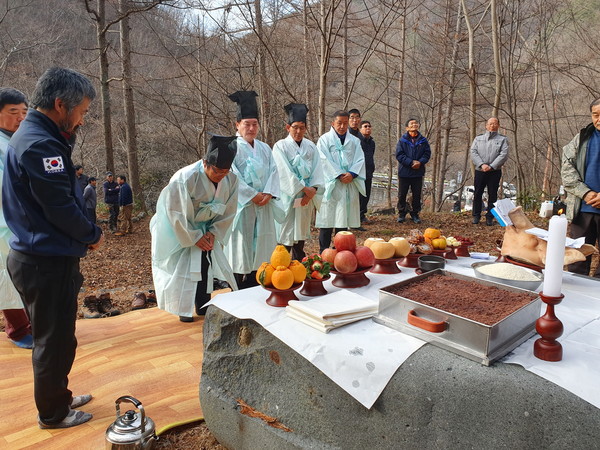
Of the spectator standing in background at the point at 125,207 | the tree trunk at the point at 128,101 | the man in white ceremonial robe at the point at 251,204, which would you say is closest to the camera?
Result: the man in white ceremonial robe at the point at 251,204

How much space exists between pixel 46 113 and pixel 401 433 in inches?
86.9

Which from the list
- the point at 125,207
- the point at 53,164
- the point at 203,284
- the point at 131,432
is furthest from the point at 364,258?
the point at 125,207

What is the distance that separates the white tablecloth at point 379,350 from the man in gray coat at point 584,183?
1955mm

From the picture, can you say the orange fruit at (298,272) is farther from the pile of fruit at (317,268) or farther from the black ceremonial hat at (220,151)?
the black ceremonial hat at (220,151)

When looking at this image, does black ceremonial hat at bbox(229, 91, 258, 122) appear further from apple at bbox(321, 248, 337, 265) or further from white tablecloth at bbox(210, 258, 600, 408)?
white tablecloth at bbox(210, 258, 600, 408)

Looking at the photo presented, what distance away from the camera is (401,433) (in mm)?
1525

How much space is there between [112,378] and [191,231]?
1.28 metres

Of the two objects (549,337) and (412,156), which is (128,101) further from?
(549,337)

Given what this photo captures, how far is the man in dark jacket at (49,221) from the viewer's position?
7.22ft

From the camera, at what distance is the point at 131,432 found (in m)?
2.11

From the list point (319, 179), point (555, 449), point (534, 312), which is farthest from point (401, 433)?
point (319, 179)

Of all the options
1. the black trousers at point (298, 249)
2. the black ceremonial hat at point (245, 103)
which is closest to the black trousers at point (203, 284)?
the black ceremonial hat at point (245, 103)

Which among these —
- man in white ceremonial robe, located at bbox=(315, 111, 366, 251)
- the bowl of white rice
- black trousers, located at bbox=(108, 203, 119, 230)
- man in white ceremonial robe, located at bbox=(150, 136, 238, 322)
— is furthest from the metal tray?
black trousers, located at bbox=(108, 203, 119, 230)

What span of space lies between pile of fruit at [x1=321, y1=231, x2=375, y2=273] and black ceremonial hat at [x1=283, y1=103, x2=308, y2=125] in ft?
10.2
